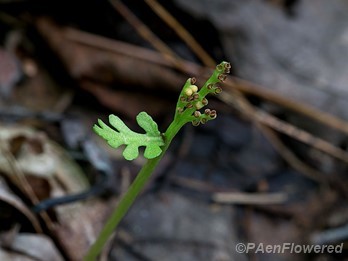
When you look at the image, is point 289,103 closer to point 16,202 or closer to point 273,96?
point 273,96

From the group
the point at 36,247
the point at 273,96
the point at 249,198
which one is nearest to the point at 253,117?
the point at 273,96

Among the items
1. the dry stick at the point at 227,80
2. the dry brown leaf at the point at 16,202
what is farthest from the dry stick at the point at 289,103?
the dry brown leaf at the point at 16,202

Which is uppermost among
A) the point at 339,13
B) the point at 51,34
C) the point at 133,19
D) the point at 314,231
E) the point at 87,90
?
the point at 339,13

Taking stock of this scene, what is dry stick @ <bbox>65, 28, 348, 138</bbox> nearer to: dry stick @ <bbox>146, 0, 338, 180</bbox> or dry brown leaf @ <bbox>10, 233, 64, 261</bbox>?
dry stick @ <bbox>146, 0, 338, 180</bbox>

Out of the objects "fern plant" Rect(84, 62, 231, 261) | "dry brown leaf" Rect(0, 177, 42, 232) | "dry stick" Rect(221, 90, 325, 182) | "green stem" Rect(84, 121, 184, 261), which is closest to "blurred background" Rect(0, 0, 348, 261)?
"dry stick" Rect(221, 90, 325, 182)

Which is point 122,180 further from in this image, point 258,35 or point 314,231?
point 258,35

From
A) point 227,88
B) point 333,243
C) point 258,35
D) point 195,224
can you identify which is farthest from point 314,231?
point 258,35

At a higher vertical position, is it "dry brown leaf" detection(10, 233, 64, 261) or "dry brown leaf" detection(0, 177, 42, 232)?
"dry brown leaf" detection(0, 177, 42, 232)
